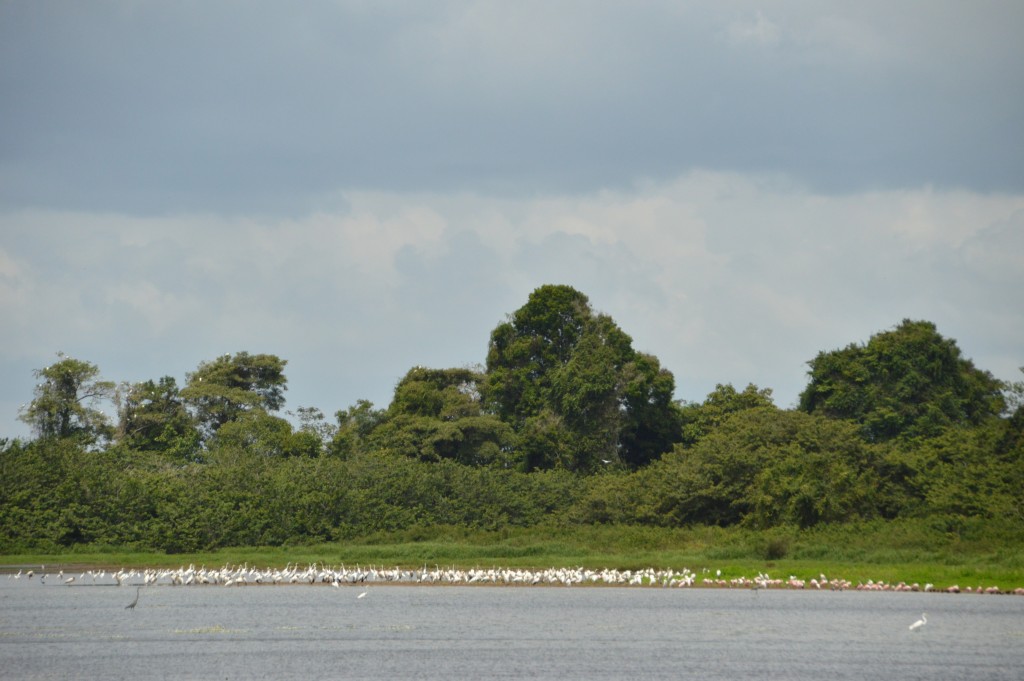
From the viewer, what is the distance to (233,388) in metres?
70.1

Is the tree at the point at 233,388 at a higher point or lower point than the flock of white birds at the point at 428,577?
higher

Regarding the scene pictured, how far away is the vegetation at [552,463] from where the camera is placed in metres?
48.8

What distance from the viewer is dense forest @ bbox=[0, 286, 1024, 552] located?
163ft

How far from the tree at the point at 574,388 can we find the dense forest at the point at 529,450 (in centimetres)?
11

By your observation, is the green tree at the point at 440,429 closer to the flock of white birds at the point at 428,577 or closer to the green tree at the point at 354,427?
the green tree at the point at 354,427

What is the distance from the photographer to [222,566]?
47.2 metres

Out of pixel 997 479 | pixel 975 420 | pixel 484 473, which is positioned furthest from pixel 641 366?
pixel 997 479

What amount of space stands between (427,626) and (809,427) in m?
29.0

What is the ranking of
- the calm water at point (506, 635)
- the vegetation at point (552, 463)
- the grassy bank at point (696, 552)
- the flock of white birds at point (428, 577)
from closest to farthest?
the calm water at point (506, 635) < the flock of white birds at point (428, 577) < the grassy bank at point (696, 552) < the vegetation at point (552, 463)

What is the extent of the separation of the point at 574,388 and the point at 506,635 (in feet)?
119

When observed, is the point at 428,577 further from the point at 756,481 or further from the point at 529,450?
the point at 529,450

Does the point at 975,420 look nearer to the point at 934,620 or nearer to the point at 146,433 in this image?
A: the point at 934,620

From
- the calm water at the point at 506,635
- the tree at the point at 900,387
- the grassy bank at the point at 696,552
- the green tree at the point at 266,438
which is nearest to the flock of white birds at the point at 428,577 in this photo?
the grassy bank at the point at 696,552

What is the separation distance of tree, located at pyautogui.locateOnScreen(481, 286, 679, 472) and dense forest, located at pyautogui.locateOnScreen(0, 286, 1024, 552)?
111mm
